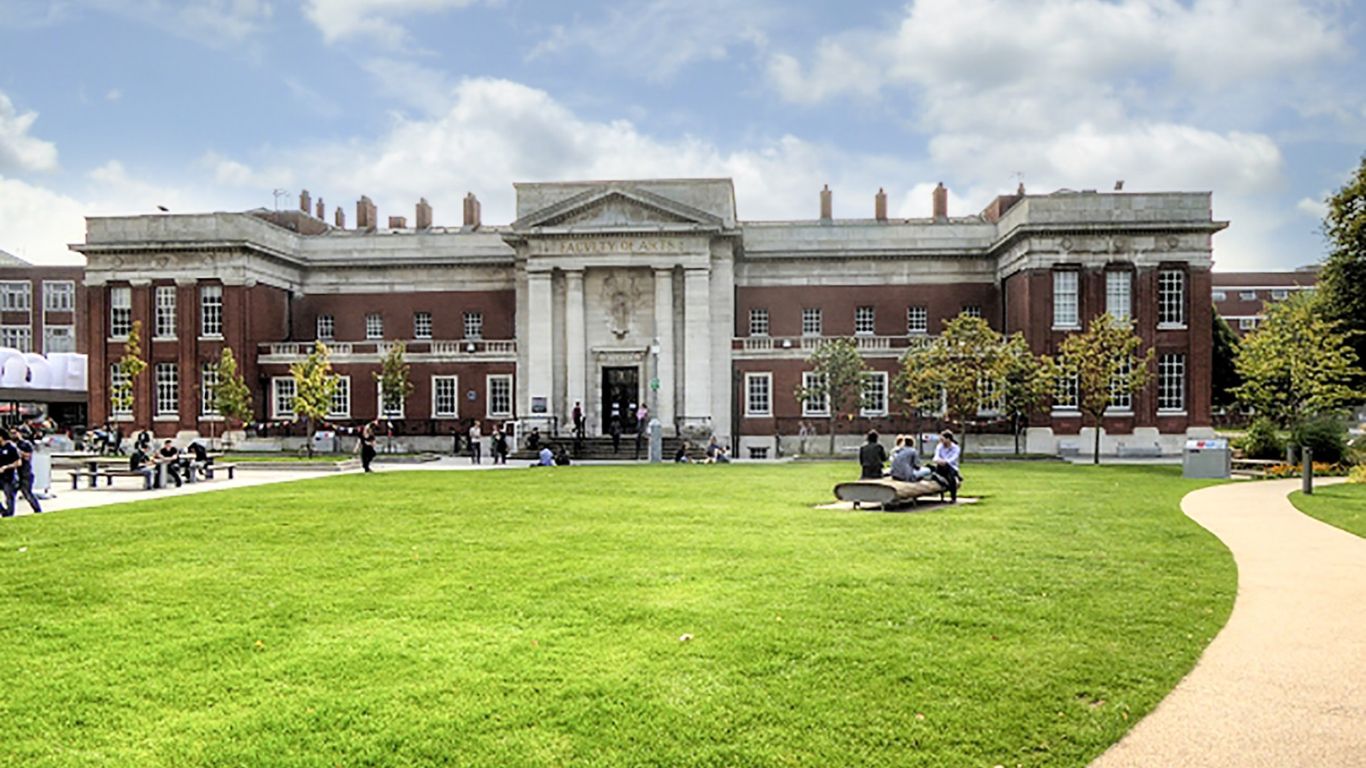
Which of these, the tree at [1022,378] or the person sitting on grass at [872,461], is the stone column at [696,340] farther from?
the person sitting on grass at [872,461]

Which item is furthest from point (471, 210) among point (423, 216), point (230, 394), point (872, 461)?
point (872, 461)

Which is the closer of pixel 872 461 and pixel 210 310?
pixel 872 461

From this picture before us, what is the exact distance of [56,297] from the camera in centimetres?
7550

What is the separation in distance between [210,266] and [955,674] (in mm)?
45256

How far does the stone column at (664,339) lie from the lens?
4378cm

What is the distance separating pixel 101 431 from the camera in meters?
43.4

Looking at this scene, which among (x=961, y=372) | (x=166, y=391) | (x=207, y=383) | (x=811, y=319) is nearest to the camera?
(x=961, y=372)

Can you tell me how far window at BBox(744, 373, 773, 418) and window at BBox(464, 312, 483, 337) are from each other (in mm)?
14488

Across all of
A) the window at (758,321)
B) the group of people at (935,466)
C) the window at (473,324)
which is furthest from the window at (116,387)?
the group of people at (935,466)

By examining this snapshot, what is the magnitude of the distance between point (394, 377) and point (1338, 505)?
119 feet

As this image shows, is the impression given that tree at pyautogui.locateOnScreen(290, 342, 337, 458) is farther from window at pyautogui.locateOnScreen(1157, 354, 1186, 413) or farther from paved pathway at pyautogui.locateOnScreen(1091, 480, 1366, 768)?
window at pyautogui.locateOnScreen(1157, 354, 1186, 413)

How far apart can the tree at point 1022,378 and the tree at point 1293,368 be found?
704 centimetres

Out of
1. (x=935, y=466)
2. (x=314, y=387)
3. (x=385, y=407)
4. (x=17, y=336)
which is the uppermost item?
(x=17, y=336)

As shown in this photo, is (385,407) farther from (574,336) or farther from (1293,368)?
(1293,368)
